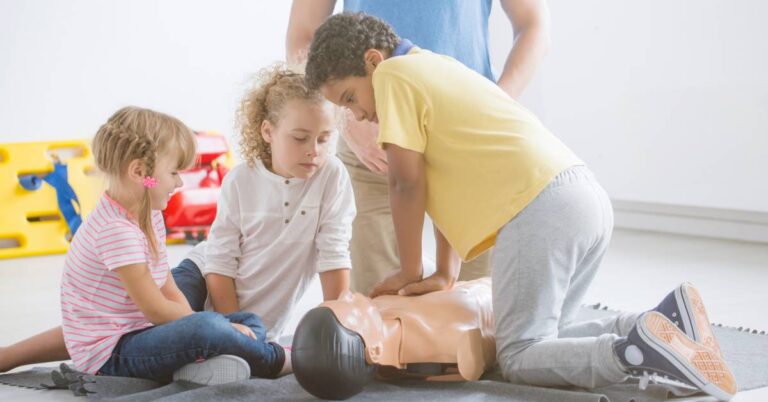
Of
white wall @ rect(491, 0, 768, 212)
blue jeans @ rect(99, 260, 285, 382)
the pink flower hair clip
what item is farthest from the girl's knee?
white wall @ rect(491, 0, 768, 212)

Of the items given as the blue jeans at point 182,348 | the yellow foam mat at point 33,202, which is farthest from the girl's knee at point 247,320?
the yellow foam mat at point 33,202

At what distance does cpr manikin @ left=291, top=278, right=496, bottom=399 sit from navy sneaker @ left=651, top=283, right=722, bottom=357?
33cm

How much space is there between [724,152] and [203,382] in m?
2.45

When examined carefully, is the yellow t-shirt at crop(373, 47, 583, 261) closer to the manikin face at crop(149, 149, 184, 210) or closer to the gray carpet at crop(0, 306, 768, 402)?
the gray carpet at crop(0, 306, 768, 402)

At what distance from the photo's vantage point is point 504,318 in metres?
1.79

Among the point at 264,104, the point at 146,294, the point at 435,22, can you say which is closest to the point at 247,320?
the point at 146,294

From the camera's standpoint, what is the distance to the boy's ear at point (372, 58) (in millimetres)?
1842

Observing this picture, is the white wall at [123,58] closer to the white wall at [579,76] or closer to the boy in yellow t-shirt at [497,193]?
the white wall at [579,76]

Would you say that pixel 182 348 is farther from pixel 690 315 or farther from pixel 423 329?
pixel 690 315

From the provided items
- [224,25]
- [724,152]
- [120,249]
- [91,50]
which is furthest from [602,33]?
[120,249]

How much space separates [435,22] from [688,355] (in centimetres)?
91

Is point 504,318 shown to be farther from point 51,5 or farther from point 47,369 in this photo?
point 51,5

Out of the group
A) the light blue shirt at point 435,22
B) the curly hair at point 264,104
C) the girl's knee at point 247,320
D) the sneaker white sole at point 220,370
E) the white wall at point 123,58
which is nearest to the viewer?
the sneaker white sole at point 220,370

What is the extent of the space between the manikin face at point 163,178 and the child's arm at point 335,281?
0.37 metres
